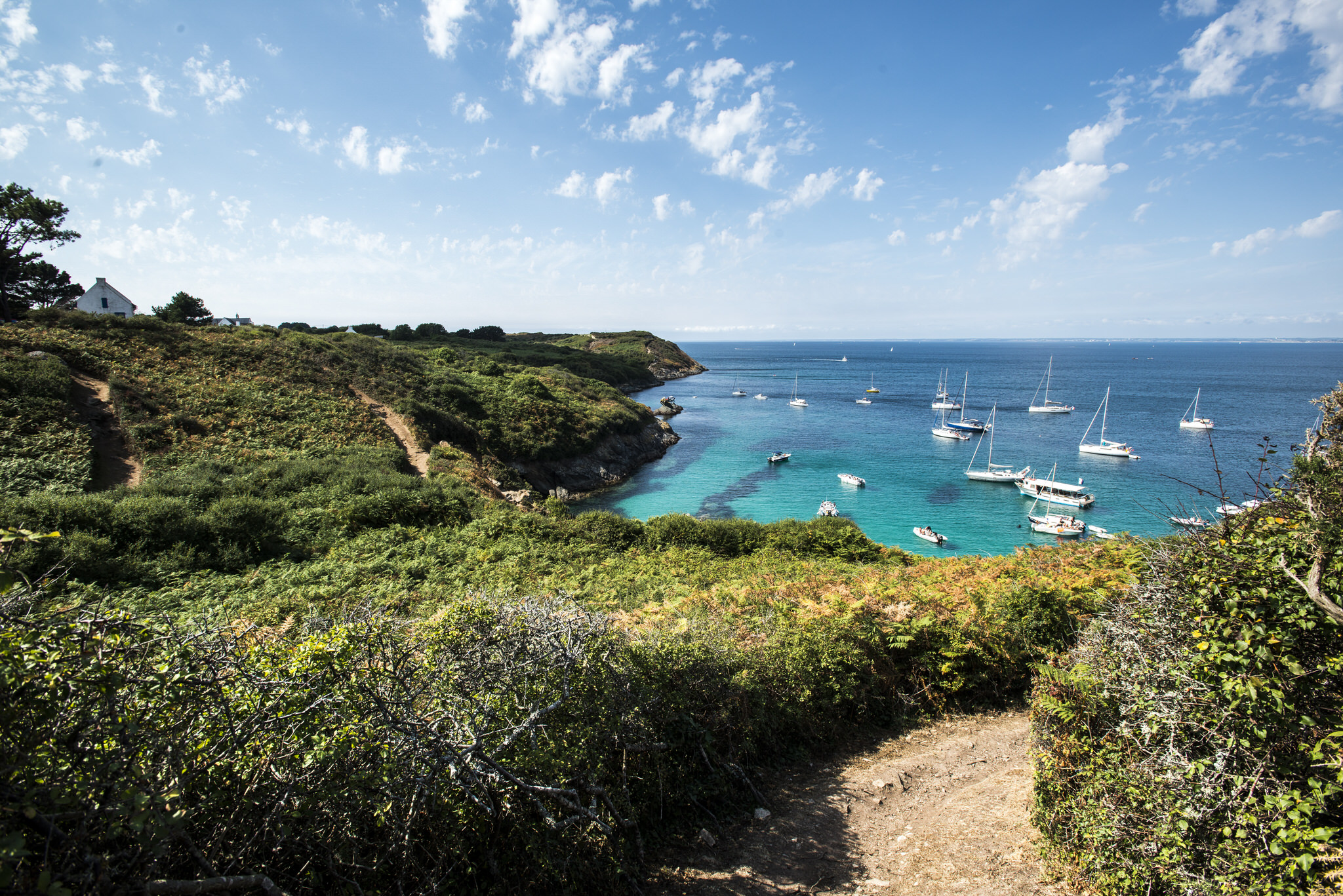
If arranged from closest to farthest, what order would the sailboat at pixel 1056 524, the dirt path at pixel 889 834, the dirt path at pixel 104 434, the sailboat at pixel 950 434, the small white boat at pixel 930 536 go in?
the dirt path at pixel 889 834, the dirt path at pixel 104 434, the small white boat at pixel 930 536, the sailboat at pixel 1056 524, the sailboat at pixel 950 434

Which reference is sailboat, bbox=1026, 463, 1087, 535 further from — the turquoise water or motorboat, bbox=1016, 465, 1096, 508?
motorboat, bbox=1016, 465, 1096, 508

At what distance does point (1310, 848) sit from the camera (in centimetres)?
398

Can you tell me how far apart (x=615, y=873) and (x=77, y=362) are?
3693cm

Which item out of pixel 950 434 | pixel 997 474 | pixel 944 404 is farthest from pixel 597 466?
pixel 944 404

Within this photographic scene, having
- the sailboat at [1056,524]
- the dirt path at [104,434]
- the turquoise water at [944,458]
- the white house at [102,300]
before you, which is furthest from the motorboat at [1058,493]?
the white house at [102,300]

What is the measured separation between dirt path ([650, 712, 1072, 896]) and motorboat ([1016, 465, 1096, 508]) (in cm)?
3758

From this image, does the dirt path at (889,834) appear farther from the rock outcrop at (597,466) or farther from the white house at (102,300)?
the white house at (102,300)

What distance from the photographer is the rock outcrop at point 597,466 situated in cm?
4191

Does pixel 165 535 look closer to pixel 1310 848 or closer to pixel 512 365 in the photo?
pixel 1310 848

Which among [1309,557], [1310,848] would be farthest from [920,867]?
[1309,557]

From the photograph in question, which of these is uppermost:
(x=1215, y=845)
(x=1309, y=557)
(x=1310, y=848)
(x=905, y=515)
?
(x=1309, y=557)

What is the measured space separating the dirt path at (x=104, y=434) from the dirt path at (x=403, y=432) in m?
10.8

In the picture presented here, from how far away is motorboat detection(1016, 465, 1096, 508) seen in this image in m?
38.8

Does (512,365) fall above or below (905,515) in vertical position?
above
